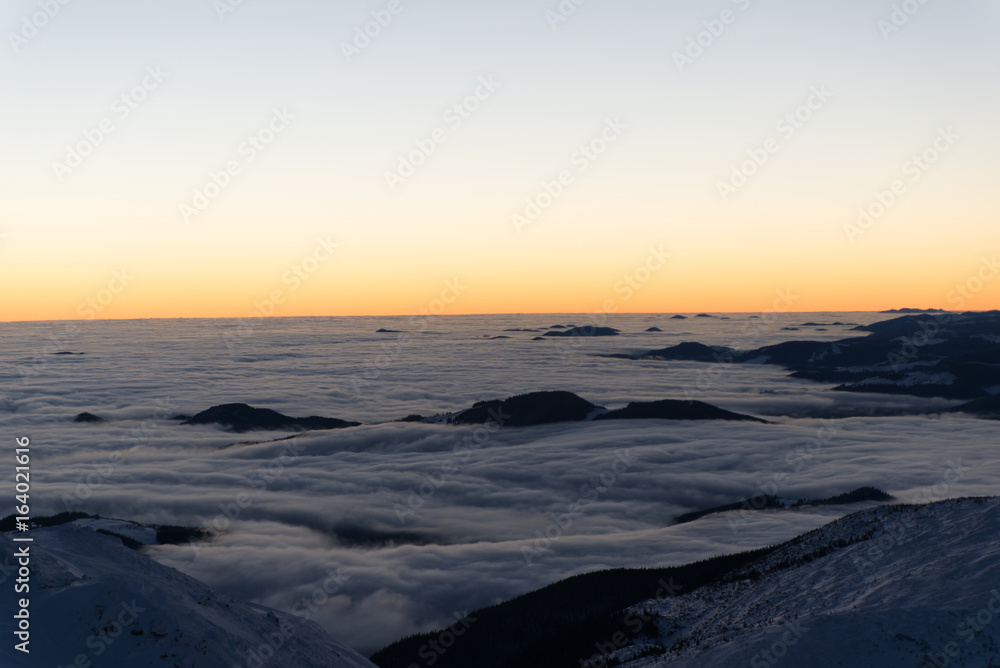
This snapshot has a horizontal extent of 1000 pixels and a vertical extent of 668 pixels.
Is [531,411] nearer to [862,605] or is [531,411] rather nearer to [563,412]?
[563,412]

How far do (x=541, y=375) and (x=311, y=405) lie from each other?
4182cm

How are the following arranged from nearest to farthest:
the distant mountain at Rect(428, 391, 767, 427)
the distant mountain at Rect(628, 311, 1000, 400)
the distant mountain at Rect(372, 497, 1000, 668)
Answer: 1. the distant mountain at Rect(372, 497, 1000, 668)
2. the distant mountain at Rect(428, 391, 767, 427)
3. the distant mountain at Rect(628, 311, 1000, 400)

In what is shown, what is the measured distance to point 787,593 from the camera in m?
14.0

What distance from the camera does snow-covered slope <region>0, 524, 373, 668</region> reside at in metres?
9.31

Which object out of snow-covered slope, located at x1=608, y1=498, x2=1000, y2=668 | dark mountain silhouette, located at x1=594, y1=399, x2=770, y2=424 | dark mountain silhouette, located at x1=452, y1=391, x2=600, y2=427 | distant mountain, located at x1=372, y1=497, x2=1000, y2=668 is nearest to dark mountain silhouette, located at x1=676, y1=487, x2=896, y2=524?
distant mountain, located at x1=372, y1=497, x2=1000, y2=668

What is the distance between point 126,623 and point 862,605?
38.2ft

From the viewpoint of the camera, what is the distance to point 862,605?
10547 millimetres

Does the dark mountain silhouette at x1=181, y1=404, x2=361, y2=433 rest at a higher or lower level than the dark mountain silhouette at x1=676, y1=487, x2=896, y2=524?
higher

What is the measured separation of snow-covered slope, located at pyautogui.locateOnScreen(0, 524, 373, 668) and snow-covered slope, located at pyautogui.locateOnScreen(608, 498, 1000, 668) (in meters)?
7.51

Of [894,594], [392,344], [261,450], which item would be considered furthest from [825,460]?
[392,344]

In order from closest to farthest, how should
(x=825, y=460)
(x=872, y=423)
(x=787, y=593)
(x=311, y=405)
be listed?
(x=787, y=593) < (x=825, y=460) < (x=872, y=423) < (x=311, y=405)

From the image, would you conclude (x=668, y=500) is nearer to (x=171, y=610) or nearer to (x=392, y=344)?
(x=171, y=610)

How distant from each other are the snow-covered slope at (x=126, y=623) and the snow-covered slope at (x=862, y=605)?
296 inches

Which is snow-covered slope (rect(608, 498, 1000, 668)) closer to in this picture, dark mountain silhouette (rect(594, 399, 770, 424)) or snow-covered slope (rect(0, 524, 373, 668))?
snow-covered slope (rect(0, 524, 373, 668))
